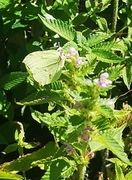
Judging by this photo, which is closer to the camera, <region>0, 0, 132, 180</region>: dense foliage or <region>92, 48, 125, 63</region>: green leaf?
<region>0, 0, 132, 180</region>: dense foliage

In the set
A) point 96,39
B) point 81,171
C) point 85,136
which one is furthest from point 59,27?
point 81,171

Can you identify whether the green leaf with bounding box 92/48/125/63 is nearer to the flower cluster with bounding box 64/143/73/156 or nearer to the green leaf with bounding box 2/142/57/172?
the flower cluster with bounding box 64/143/73/156

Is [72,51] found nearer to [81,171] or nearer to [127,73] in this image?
[81,171]

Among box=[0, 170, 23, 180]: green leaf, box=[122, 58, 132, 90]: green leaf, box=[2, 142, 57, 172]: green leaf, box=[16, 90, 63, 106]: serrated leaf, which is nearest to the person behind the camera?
box=[16, 90, 63, 106]: serrated leaf

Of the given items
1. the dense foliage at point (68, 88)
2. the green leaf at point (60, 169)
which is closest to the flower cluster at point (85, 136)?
the dense foliage at point (68, 88)

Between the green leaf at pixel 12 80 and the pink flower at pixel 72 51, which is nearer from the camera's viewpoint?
the pink flower at pixel 72 51

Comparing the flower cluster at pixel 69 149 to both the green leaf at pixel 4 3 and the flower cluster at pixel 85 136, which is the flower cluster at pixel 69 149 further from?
the green leaf at pixel 4 3

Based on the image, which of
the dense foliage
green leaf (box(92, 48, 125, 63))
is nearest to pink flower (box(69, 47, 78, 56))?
the dense foliage
